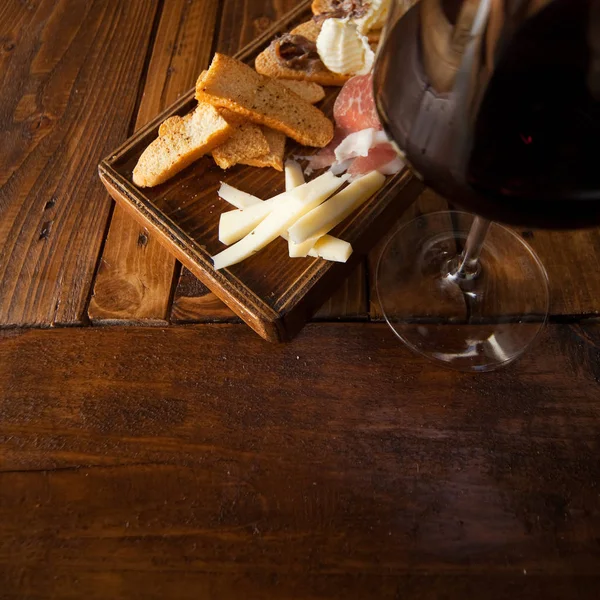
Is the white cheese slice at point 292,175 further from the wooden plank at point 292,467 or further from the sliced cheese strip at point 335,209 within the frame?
the wooden plank at point 292,467

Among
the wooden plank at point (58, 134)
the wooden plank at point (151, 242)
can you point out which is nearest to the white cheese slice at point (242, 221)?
the wooden plank at point (151, 242)

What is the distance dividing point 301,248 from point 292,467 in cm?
30

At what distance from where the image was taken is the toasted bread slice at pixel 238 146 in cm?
87

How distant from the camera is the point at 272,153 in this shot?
0.88 m

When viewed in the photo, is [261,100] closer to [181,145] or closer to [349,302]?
[181,145]

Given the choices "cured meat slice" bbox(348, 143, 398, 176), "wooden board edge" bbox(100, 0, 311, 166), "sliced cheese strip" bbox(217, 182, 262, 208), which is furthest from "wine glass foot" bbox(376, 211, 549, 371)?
"wooden board edge" bbox(100, 0, 311, 166)

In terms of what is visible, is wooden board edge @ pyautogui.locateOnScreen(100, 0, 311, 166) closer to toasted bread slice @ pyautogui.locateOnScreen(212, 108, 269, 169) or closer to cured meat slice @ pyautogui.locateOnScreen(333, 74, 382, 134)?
toasted bread slice @ pyautogui.locateOnScreen(212, 108, 269, 169)

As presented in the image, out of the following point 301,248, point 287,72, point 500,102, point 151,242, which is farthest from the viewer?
point 287,72

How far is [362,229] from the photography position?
0.78 metres

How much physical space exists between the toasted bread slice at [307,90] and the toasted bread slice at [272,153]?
0.10 m

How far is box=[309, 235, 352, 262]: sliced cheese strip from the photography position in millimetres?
736

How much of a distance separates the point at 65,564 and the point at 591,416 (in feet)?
2.14

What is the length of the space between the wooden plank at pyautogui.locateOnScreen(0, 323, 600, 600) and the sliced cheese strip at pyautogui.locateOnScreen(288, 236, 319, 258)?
109 mm

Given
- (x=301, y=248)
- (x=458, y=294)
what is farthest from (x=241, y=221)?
(x=458, y=294)
